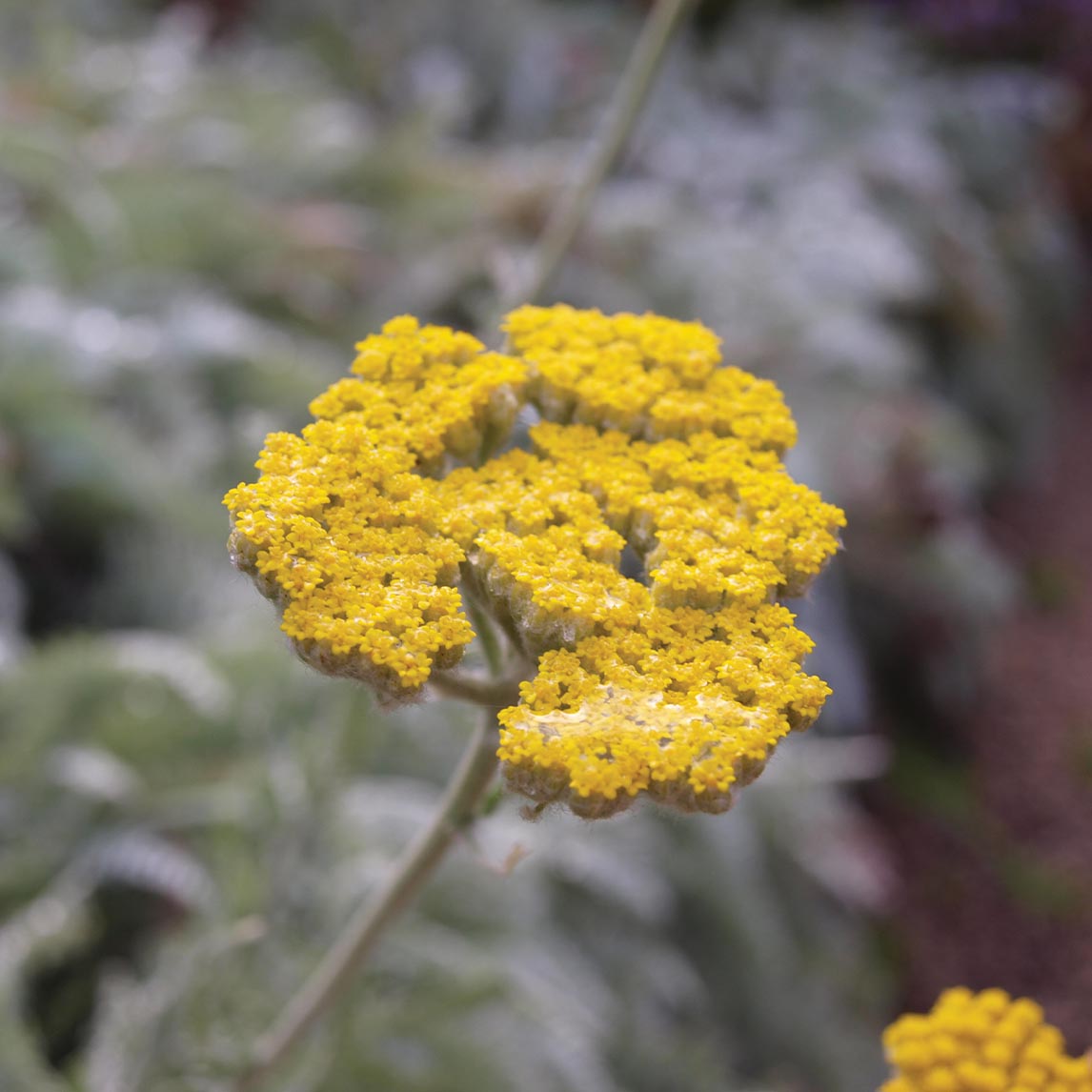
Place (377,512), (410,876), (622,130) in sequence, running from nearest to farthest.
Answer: (377,512)
(410,876)
(622,130)

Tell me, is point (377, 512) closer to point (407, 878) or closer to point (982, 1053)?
point (407, 878)

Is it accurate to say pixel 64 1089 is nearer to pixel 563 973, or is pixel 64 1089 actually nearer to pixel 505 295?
pixel 563 973

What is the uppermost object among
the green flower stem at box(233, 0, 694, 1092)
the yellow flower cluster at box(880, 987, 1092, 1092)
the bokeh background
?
the yellow flower cluster at box(880, 987, 1092, 1092)

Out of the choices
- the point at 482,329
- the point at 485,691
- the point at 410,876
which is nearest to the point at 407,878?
the point at 410,876

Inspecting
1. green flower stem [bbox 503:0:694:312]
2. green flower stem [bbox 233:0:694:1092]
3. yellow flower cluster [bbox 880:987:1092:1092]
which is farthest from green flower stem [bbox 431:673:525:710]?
green flower stem [bbox 503:0:694:312]

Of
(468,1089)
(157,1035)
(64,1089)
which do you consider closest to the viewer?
(157,1035)

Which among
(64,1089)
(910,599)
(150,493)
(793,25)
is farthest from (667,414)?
(793,25)

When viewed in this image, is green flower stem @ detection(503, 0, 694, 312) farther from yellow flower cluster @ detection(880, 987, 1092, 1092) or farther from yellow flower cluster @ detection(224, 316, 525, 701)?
yellow flower cluster @ detection(880, 987, 1092, 1092)
